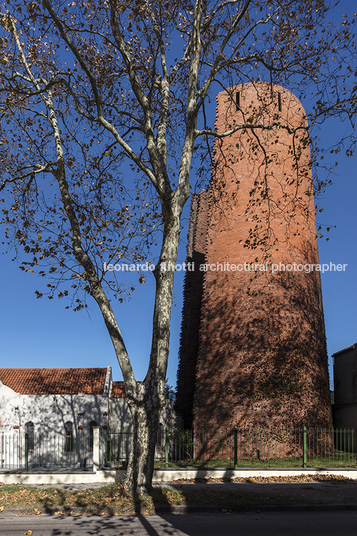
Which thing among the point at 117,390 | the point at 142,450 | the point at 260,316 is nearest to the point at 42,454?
the point at 117,390

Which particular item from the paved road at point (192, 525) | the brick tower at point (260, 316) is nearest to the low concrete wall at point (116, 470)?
the brick tower at point (260, 316)

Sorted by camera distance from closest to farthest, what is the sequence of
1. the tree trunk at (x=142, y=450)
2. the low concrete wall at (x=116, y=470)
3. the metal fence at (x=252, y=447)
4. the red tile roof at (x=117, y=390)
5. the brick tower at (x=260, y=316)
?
1. the tree trunk at (x=142, y=450)
2. the low concrete wall at (x=116, y=470)
3. the metal fence at (x=252, y=447)
4. the brick tower at (x=260, y=316)
5. the red tile roof at (x=117, y=390)

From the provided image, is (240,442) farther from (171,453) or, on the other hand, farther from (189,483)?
(189,483)

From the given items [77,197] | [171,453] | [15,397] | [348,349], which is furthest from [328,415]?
[15,397]

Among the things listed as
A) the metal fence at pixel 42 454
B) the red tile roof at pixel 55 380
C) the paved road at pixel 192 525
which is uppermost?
the red tile roof at pixel 55 380

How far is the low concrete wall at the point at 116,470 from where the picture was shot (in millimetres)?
13773

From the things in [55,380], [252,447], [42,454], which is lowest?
[42,454]

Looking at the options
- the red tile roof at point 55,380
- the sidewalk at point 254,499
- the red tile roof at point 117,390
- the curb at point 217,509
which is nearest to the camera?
the curb at point 217,509

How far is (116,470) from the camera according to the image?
44.5ft

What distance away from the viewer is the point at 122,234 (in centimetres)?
1271

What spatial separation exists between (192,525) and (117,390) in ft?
75.8

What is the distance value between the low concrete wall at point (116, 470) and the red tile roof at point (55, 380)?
1485 centimetres

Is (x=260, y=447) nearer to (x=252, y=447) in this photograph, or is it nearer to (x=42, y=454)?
(x=252, y=447)

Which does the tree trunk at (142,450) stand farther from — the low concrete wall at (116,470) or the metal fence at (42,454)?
the metal fence at (42,454)
